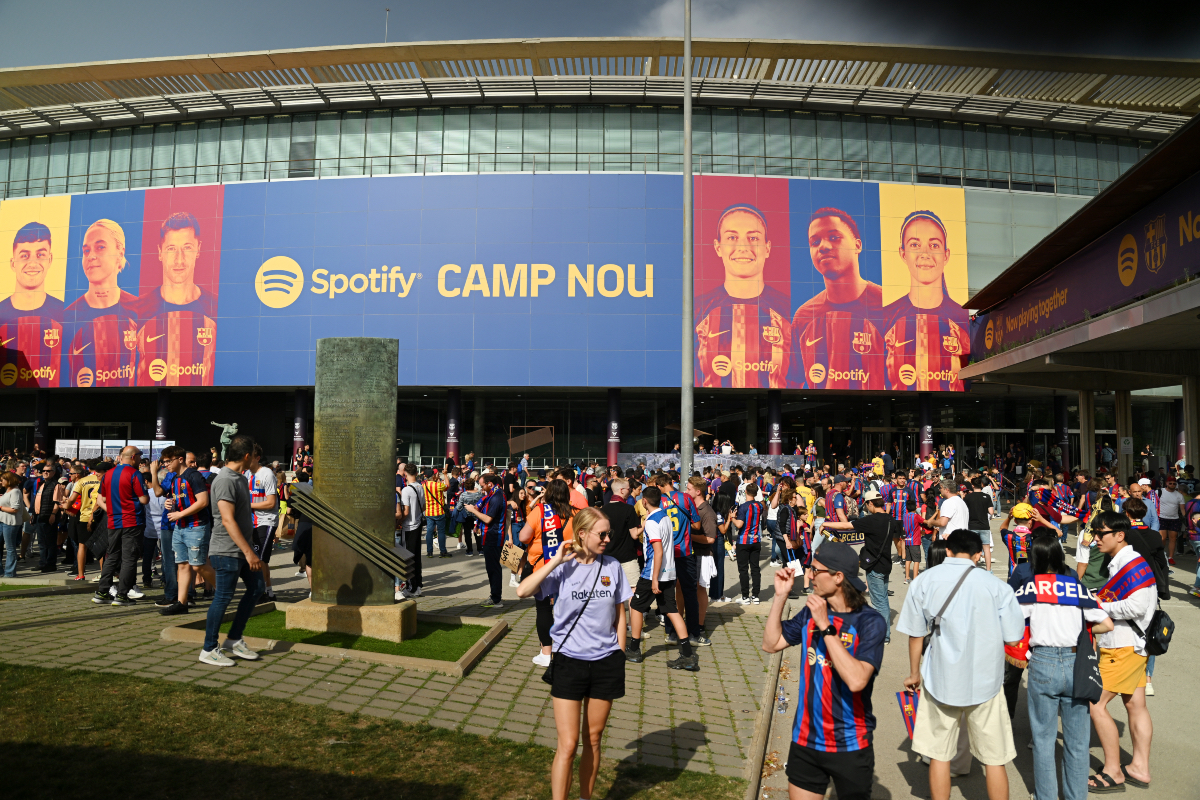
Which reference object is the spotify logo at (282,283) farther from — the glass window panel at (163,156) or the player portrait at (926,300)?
the player portrait at (926,300)

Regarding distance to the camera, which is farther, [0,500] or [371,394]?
[0,500]

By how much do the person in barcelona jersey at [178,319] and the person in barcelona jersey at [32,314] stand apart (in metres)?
4.70

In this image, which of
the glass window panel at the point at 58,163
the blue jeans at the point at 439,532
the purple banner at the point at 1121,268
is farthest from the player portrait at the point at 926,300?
the glass window panel at the point at 58,163

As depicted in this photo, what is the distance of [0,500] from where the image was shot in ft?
36.4

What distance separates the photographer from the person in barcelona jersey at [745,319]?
31281mm

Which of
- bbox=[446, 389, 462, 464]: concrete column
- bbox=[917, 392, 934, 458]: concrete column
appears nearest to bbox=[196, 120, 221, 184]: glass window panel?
bbox=[446, 389, 462, 464]: concrete column

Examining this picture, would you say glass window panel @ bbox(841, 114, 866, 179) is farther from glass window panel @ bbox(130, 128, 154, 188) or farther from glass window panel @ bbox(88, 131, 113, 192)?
glass window panel @ bbox(88, 131, 113, 192)

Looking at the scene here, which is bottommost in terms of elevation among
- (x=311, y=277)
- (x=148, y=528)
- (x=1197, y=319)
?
(x=148, y=528)

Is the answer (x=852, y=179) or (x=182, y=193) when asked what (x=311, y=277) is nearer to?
(x=182, y=193)

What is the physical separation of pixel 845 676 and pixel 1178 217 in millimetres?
15564

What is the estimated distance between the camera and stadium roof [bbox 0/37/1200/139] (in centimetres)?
3044

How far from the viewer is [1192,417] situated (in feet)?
62.1

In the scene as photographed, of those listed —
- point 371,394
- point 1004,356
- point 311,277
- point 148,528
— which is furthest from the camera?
point 311,277

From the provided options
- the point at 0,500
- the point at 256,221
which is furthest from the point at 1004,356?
the point at 256,221
